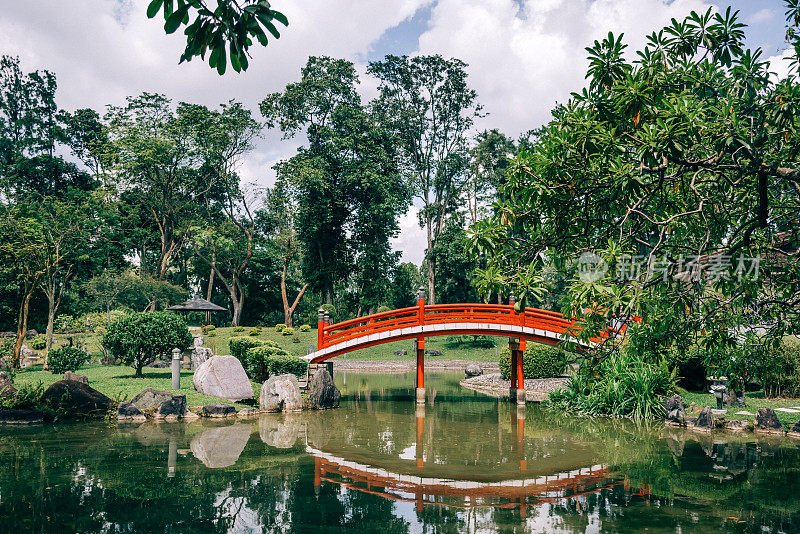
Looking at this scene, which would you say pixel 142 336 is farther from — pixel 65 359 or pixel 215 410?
pixel 215 410

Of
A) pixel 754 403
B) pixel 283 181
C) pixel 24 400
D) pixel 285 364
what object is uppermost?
pixel 283 181

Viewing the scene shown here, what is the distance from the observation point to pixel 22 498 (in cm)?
651

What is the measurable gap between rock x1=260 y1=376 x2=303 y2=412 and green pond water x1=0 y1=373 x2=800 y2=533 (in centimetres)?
178

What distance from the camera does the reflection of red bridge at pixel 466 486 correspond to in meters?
6.89

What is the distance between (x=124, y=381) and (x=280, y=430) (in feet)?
19.6

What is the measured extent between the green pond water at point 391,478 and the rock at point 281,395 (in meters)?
1.78

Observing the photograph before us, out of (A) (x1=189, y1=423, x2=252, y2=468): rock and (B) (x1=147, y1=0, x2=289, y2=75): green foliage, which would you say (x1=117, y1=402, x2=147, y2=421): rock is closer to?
(A) (x1=189, y1=423, x2=252, y2=468): rock

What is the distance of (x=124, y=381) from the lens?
15.0 m

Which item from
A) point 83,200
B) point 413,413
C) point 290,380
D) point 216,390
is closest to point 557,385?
point 413,413

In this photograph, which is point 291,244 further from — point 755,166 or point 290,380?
point 755,166

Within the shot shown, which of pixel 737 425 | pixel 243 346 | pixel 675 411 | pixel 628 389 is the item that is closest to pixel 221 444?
pixel 243 346

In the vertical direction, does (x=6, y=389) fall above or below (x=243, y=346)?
below

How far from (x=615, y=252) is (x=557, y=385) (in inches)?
563

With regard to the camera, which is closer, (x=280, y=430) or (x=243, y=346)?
(x=280, y=430)
